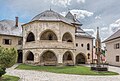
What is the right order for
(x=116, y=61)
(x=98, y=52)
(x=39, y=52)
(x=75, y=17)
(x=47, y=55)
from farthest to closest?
1. (x=75, y=17)
2. (x=116, y=61)
3. (x=47, y=55)
4. (x=39, y=52)
5. (x=98, y=52)

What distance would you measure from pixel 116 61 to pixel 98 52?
46.2 feet

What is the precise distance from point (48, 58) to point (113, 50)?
48.8ft

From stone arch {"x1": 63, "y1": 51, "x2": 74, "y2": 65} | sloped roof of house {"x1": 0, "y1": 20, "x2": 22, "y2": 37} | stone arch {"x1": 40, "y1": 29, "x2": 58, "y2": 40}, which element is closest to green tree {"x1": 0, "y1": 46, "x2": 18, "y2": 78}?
stone arch {"x1": 40, "y1": 29, "x2": 58, "y2": 40}

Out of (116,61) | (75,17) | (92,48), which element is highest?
(75,17)

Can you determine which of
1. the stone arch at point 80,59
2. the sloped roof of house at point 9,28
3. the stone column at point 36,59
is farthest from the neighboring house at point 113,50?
the sloped roof of house at point 9,28

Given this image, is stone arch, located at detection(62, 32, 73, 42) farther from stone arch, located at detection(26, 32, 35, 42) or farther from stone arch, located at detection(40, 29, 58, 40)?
stone arch, located at detection(26, 32, 35, 42)

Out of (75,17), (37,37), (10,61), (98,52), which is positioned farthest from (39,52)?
(75,17)

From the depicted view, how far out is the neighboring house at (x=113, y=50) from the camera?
123ft

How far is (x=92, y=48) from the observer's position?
47906 mm

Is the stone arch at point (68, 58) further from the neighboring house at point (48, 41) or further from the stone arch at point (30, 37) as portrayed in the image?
the stone arch at point (30, 37)

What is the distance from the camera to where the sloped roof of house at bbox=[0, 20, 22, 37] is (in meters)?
39.9

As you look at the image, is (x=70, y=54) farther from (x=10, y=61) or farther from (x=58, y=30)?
(x=10, y=61)

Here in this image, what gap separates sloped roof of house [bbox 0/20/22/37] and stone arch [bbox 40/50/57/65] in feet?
32.3

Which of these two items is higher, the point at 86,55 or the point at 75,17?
the point at 75,17
